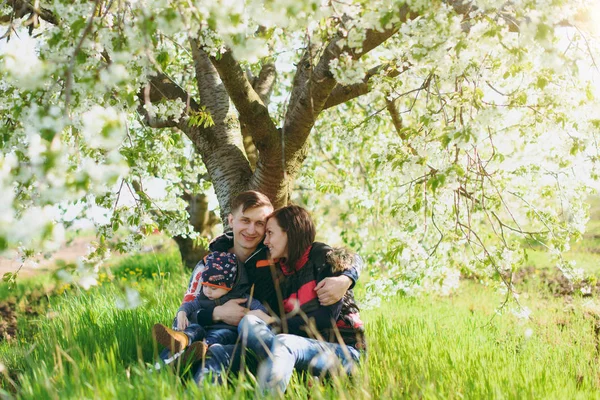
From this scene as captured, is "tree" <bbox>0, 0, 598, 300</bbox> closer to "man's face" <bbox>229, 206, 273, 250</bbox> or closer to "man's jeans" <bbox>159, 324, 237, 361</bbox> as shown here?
"man's face" <bbox>229, 206, 273, 250</bbox>

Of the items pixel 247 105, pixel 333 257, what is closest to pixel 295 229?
pixel 333 257

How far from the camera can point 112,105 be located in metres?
3.45

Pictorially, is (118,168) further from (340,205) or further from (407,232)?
(340,205)

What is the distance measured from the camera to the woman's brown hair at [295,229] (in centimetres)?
385

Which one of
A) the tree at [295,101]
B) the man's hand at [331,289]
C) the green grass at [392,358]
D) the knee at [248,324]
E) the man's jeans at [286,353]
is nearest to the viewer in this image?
the tree at [295,101]

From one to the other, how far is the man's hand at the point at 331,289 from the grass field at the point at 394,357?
0.45 m

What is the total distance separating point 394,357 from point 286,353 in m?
0.89

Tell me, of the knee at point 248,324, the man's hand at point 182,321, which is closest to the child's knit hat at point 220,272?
the man's hand at point 182,321

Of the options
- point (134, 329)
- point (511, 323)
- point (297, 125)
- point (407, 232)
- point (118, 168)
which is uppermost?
point (297, 125)

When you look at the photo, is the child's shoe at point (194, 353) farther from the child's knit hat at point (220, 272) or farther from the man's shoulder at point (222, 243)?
the man's shoulder at point (222, 243)

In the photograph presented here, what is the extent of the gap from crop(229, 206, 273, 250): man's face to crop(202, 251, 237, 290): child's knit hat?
→ 192 millimetres

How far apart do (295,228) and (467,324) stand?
2.41 m

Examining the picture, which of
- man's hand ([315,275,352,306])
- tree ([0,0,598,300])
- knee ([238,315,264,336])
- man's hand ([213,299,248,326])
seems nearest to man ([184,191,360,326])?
man's hand ([213,299,248,326])

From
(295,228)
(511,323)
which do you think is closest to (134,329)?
(295,228)
